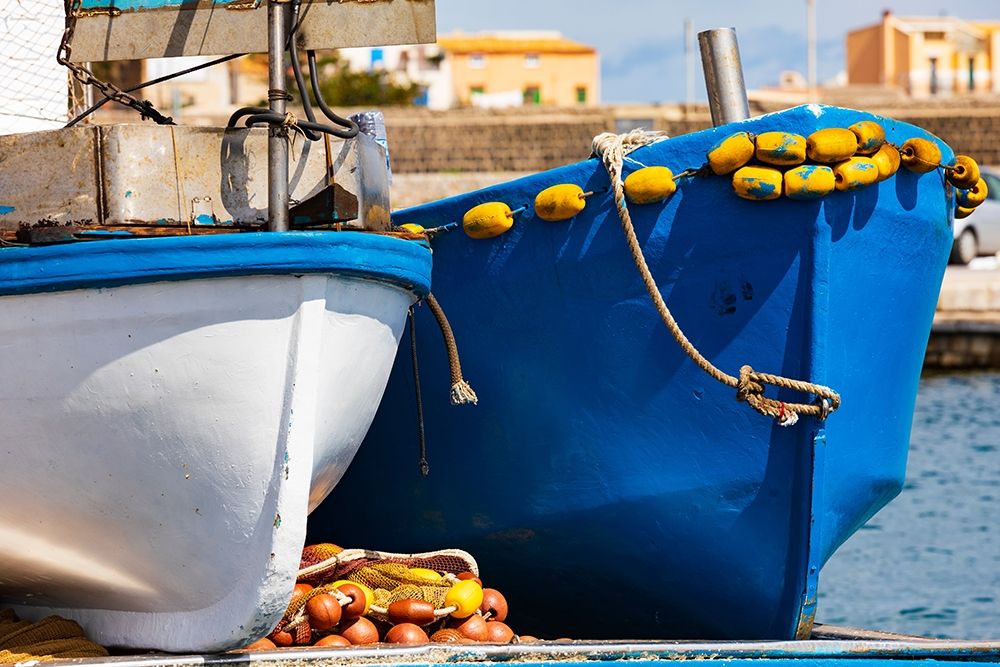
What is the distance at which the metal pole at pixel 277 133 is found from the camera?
11.6 ft

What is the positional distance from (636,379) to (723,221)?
51 cm

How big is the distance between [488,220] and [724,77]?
967mm

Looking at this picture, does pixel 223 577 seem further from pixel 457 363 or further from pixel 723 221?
pixel 723 221

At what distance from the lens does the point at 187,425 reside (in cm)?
353

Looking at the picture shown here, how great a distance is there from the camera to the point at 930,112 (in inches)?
1273

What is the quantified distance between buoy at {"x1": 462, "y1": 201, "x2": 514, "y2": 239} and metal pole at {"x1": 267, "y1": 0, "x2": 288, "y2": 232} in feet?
2.78

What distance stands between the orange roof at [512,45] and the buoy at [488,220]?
6194 centimetres

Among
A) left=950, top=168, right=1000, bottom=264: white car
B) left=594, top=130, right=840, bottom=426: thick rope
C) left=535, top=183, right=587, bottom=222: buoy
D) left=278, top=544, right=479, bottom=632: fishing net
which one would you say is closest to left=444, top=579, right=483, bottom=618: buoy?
left=278, top=544, right=479, bottom=632: fishing net

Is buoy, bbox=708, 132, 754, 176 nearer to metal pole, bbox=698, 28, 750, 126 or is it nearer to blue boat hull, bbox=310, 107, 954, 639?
blue boat hull, bbox=310, 107, 954, 639

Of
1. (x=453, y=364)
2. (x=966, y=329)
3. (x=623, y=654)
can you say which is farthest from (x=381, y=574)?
(x=966, y=329)

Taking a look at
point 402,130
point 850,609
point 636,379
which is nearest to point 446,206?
point 636,379

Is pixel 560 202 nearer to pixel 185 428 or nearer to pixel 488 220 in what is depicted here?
pixel 488 220

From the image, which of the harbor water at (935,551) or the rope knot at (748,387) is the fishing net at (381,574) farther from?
the harbor water at (935,551)

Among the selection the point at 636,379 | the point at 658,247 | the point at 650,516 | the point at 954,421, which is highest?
the point at 658,247
